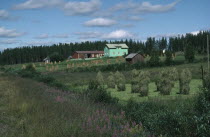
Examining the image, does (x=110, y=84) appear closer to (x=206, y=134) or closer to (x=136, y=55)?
(x=206, y=134)

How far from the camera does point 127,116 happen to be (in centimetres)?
843

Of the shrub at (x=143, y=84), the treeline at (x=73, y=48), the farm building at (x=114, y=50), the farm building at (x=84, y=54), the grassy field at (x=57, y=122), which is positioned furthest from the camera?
the treeline at (x=73, y=48)

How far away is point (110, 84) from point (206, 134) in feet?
81.1

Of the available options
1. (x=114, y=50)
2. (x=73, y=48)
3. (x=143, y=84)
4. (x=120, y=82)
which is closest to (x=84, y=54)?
(x=114, y=50)

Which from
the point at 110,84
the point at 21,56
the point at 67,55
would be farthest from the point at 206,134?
the point at 21,56

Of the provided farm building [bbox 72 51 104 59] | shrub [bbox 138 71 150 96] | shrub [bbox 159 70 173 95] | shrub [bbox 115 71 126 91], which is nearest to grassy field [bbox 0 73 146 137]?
shrub [bbox 138 71 150 96]

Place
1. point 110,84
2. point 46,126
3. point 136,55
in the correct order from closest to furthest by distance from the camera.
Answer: point 46,126 → point 110,84 → point 136,55

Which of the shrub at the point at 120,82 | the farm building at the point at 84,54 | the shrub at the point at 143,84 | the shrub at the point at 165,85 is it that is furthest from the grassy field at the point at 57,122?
the farm building at the point at 84,54

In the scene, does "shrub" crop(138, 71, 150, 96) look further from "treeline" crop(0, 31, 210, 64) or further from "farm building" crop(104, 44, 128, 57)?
"treeline" crop(0, 31, 210, 64)

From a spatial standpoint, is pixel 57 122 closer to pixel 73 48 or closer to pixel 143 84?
pixel 143 84

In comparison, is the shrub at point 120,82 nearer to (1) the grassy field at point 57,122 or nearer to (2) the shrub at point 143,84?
(2) the shrub at point 143,84

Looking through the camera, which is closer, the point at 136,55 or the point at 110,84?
the point at 110,84

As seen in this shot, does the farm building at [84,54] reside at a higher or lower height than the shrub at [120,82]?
higher

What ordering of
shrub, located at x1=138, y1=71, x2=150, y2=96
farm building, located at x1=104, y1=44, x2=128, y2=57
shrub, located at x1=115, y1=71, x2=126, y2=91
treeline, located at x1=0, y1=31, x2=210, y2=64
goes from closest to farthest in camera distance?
shrub, located at x1=138, y1=71, x2=150, y2=96 < shrub, located at x1=115, y1=71, x2=126, y2=91 < farm building, located at x1=104, y1=44, x2=128, y2=57 < treeline, located at x1=0, y1=31, x2=210, y2=64
